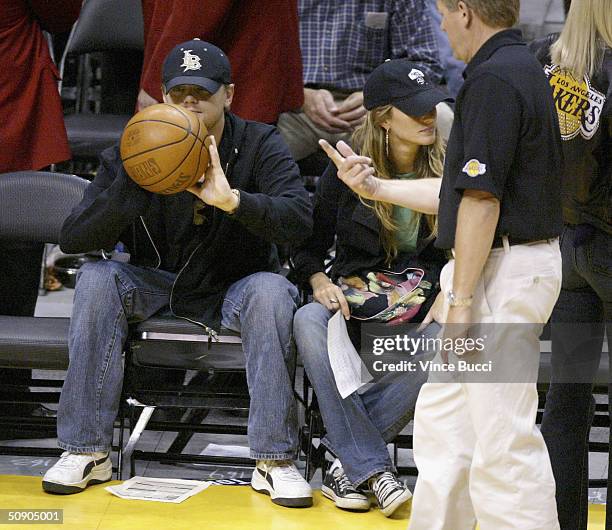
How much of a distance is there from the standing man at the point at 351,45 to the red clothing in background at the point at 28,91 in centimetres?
109

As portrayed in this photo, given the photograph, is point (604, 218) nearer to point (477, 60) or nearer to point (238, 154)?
point (477, 60)

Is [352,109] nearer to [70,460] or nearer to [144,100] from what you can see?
[144,100]

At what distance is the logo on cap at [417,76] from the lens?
4.06 meters

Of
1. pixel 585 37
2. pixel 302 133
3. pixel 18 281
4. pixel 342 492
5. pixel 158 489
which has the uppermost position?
pixel 585 37

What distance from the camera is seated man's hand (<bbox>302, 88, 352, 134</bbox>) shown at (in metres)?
5.17

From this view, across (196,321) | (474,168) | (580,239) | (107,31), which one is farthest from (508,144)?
(107,31)

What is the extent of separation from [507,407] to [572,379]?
0.47m

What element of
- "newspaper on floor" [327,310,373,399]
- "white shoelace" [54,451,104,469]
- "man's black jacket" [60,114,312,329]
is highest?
"man's black jacket" [60,114,312,329]

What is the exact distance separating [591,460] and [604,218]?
5.74 feet

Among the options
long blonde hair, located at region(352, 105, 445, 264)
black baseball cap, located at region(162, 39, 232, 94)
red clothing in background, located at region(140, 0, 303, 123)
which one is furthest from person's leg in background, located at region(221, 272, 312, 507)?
red clothing in background, located at region(140, 0, 303, 123)

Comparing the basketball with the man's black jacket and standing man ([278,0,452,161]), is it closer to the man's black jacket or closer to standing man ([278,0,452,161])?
the man's black jacket

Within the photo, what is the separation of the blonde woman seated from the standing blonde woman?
2.34 ft

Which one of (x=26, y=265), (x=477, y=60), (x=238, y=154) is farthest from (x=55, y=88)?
(x=477, y=60)

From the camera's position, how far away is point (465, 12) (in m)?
2.88
